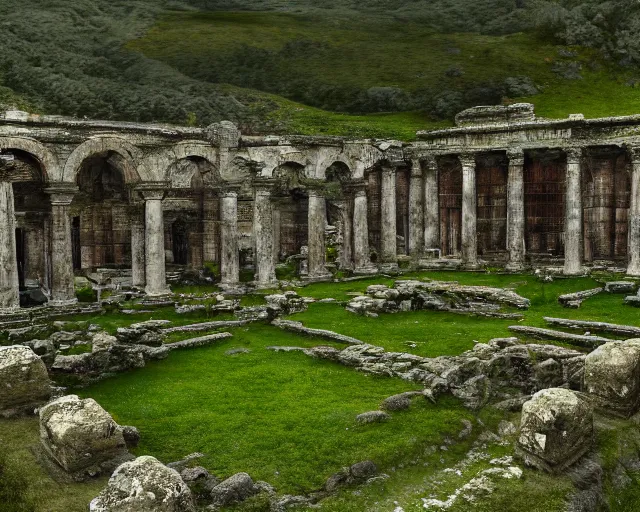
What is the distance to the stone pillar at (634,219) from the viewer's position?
94.7ft

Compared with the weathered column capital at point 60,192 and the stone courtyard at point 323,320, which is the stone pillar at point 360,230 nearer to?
the stone courtyard at point 323,320

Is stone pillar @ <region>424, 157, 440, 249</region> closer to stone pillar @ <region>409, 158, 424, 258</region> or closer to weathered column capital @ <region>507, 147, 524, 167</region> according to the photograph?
stone pillar @ <region>409, 158, 424, 258</region>

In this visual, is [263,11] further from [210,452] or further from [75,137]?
[210,452]

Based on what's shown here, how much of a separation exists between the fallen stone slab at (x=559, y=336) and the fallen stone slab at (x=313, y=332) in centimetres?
537

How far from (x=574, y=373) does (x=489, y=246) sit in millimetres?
21553

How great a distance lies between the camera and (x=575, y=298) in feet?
81.3

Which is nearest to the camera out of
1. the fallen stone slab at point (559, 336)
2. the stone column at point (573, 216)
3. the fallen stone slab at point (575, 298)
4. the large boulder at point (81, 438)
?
the large boulder at point (81, 438)

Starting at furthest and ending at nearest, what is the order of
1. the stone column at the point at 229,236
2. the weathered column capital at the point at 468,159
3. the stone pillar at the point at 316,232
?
1. the weathered column capital at the point at 468,159
2. the stone pillar at the point at 316,232
3. the stone column at the point at 229,236

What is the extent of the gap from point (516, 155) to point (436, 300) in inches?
447

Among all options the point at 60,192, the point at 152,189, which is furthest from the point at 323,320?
the point at 60,192

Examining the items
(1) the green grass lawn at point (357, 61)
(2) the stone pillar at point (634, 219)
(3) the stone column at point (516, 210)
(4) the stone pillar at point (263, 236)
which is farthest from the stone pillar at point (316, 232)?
(1) the green grass lawn at point (357, 61)

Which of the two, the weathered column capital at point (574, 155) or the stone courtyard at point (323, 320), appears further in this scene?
the weathered column capital at point (574, 155)

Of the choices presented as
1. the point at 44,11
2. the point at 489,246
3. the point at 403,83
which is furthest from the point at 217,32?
the point at 489,246

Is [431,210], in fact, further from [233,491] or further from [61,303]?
[233,491]
